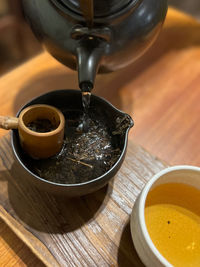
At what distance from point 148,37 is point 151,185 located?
377 mm

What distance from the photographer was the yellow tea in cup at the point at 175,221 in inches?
19.0

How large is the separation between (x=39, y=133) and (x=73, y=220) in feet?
0.68

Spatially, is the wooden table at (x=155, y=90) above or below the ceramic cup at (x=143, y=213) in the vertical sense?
below

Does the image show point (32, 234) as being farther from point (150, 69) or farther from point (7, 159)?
point (150, 69)

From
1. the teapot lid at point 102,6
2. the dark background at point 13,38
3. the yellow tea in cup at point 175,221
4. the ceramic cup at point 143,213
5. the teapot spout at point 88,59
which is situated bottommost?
the dark background at point 13,38

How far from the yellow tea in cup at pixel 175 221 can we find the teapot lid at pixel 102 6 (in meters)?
0.39

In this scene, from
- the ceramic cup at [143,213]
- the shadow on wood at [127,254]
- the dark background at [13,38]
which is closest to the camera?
the ceramic cup at [143,213]

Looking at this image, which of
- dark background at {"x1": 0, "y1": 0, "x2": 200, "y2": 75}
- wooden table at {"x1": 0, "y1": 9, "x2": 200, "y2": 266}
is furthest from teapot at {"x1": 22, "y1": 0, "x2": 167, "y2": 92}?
dark background at {"x1": 0, "y1": 0, "x2": 200, "y2": 75}

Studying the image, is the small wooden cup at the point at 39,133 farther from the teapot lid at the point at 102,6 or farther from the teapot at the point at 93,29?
the teapot lid at the point at 102,6

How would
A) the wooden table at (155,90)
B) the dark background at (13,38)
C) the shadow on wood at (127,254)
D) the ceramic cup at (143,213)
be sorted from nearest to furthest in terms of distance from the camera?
Answer: 1. the ceramic cup at (143,213)
2. the shadow on wood at (127,254)
3. the wooden table at (155,90)
4. the dark background at (13,38)

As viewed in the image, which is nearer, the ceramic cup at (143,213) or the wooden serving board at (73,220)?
the ceramic cup at (143,213)

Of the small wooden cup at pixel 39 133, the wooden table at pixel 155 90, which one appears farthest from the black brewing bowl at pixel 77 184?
the wooden table at pixel 155 90

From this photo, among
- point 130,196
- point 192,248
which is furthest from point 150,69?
point 192,248

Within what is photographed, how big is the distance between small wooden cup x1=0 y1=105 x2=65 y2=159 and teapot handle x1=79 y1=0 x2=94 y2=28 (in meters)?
0.20
